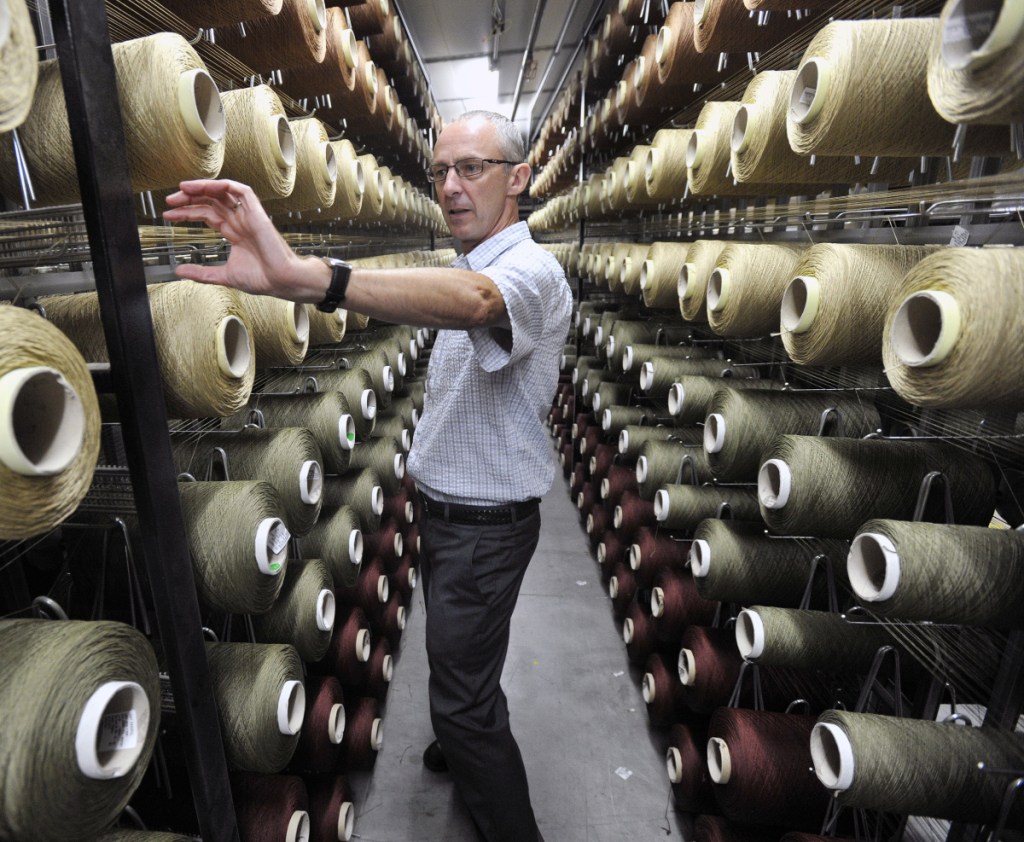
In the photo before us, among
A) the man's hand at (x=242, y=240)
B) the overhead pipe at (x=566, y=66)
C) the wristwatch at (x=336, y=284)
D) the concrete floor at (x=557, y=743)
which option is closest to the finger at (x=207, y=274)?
the man's hand at (x=242, y=240)

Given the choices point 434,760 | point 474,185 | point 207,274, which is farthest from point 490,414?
point 434,760

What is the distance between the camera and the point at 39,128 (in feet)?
1.97

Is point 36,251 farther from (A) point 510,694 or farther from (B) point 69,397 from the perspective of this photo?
(A) point 510,694

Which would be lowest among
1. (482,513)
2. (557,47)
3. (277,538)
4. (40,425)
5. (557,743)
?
(557,743)

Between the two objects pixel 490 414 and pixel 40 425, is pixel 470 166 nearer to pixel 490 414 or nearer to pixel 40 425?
pixel 490 414

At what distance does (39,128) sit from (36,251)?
0.18m

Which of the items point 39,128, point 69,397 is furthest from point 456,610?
point 39,128

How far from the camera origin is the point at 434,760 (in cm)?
152

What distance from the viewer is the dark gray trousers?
114 cm

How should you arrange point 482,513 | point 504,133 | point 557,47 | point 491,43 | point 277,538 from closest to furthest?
1. point 277,538
2. point 504,133
3. point 482,513
4. point 557,47
5. point 491,43

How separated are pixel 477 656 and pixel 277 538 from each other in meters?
0.51

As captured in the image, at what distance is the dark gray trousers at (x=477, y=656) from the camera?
1.14 meters

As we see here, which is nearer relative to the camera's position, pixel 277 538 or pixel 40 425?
pixel 40 425

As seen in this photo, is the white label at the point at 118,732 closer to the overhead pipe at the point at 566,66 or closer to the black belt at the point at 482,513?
the black belt at the point at 482,513
